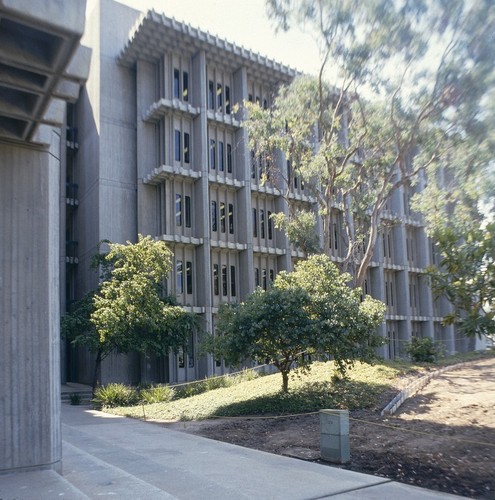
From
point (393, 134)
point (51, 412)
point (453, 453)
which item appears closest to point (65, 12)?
point (51, 412)

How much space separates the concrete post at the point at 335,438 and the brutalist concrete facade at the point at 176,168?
1936cm

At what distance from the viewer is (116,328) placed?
72.4 feet

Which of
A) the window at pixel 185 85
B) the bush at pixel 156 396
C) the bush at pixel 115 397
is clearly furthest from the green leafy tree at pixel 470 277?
the window at pixel 185 85

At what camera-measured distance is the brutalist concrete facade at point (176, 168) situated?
29.7m

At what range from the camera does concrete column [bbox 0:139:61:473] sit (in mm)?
7215

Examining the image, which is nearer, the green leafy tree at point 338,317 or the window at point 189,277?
the green leafy tree at point 338,317

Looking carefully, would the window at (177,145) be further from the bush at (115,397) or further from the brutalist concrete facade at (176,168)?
the bush at (115,397)

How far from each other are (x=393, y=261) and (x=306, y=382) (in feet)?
86.9

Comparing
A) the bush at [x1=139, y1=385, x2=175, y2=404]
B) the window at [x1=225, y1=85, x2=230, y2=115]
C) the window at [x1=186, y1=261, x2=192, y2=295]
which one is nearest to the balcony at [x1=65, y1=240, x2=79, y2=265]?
the window at [x1=186, y1=261, x2=192, y2=295]

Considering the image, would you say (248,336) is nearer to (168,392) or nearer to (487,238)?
(168,392)

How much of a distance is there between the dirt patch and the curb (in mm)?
209

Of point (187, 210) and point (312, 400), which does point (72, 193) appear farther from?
point (312, 400)

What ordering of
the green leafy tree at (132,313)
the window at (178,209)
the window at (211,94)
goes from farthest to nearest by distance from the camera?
the window at (211,94) → the window at (178,209) → the green leafy tree at (132,313)

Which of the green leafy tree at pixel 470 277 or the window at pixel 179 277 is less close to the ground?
the window at pixel 179 277
